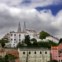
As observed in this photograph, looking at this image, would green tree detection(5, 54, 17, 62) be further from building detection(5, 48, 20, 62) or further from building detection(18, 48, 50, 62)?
building detection(18, 48, 50, 62)

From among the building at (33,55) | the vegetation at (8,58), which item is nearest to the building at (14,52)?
the building at (33,55)

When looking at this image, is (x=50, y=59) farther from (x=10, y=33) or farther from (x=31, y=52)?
(x=10, y=33)

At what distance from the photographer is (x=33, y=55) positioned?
5903 centimetres

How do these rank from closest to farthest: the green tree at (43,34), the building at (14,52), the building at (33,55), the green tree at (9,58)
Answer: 1. the green tree at (9,58)
2. the building at (14,52)
3. the building at (33,55)
4. the green tree at (43,34)

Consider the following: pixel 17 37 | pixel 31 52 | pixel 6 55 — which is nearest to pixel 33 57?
pixel 31 52

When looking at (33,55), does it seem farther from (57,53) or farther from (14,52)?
(57,53)

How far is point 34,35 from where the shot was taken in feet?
325

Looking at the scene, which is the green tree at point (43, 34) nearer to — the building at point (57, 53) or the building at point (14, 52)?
the building at point (14, 52)

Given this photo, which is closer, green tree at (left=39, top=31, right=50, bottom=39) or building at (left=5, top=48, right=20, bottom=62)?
building at (left=5, top=48, right=20, bottom=62)

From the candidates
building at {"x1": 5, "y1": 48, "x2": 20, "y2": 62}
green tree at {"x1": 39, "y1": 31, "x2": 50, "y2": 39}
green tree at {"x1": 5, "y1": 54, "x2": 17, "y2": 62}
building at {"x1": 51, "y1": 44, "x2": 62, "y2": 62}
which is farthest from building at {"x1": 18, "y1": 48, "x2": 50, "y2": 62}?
green tree at {"x1": 39, "y1": 31, "x2": 50, "y2": 39}

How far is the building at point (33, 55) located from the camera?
58969mm

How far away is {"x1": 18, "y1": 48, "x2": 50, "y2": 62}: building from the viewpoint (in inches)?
2322

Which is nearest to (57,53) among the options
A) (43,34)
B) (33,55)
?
(33,55)

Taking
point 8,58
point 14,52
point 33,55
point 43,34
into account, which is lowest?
point 8,58
